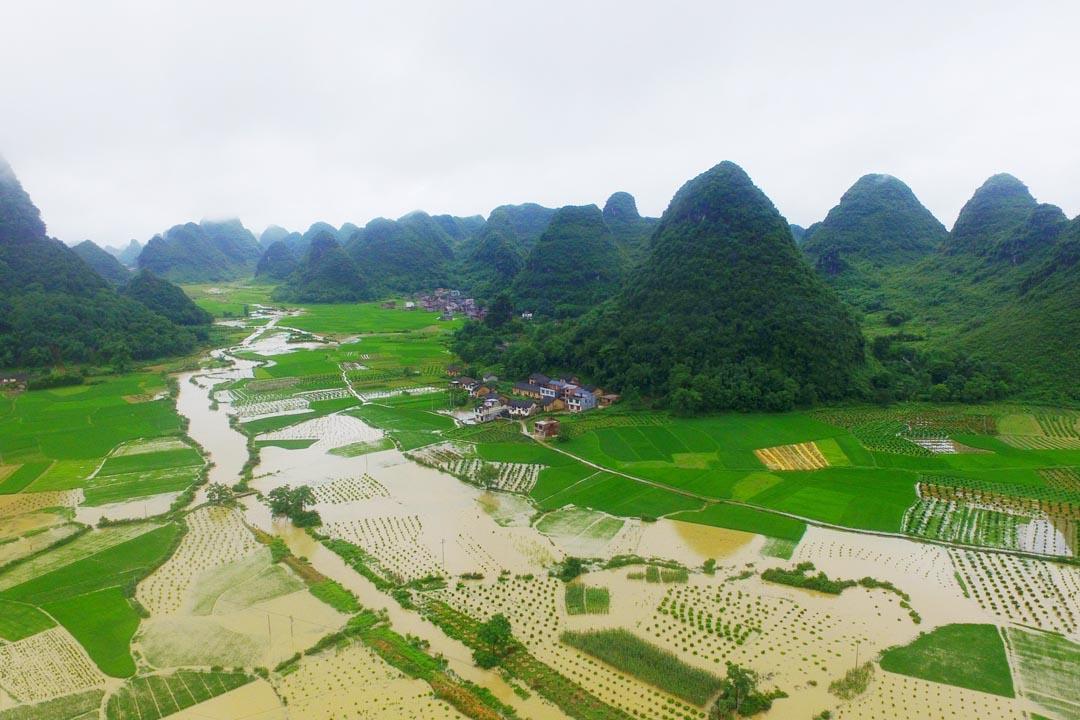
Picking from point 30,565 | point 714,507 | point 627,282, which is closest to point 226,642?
point 30,565

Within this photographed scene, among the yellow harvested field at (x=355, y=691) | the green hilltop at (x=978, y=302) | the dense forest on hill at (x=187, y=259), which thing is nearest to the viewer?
the yellow harvested field at (x=355, y=691)

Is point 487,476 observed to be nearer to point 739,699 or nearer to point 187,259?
point 739,699

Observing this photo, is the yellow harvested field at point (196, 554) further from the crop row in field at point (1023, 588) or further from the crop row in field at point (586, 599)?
the crop row in field at point (1023, 588)

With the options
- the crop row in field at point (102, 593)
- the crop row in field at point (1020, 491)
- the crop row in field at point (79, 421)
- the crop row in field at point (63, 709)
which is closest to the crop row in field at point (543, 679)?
the crop row in field at point (63, 709)

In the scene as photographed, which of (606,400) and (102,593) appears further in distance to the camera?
(606,400)

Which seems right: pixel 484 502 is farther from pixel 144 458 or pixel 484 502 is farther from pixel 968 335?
pixel 968 335

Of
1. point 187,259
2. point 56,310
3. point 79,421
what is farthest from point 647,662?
point 187,259
